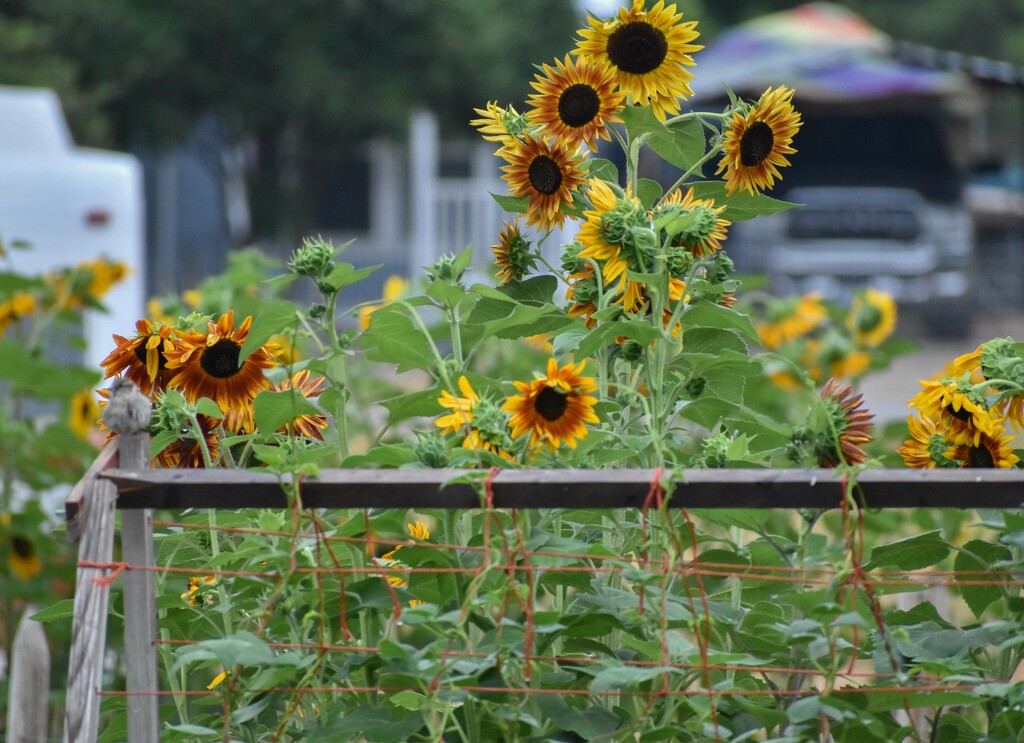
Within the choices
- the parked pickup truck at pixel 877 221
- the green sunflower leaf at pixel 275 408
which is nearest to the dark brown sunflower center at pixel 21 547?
the green sunflower leaf at pixel 275 408

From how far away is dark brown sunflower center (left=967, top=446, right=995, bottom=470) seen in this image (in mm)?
1760

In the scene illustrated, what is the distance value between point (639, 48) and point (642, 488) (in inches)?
24.9

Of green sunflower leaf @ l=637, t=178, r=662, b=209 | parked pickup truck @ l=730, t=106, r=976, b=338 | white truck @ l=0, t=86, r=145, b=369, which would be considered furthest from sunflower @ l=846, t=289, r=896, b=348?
parked pickup truck @ l=730, t=106, r=976, b=338

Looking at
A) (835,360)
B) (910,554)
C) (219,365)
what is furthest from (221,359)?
(835,360)

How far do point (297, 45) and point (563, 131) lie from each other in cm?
1735

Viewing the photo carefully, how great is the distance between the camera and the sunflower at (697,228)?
1.66 m

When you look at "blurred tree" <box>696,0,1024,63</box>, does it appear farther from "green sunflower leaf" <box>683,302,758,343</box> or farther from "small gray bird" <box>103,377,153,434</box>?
"small gray bird" <box>103,377,153,434</box>

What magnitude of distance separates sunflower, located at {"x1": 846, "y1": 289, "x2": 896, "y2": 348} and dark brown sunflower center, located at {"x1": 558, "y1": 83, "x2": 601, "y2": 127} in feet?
7.50

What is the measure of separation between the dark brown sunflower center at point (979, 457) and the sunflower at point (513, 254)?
1.96 feet

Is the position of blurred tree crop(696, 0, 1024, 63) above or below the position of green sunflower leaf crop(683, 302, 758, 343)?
above

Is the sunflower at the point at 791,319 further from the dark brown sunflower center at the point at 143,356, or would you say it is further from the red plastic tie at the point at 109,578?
the red plastic tie at the point at 109,578

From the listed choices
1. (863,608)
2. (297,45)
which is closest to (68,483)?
(863,608)

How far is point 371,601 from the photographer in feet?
5.27

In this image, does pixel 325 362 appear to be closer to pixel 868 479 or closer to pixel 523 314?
pixel 523 314
